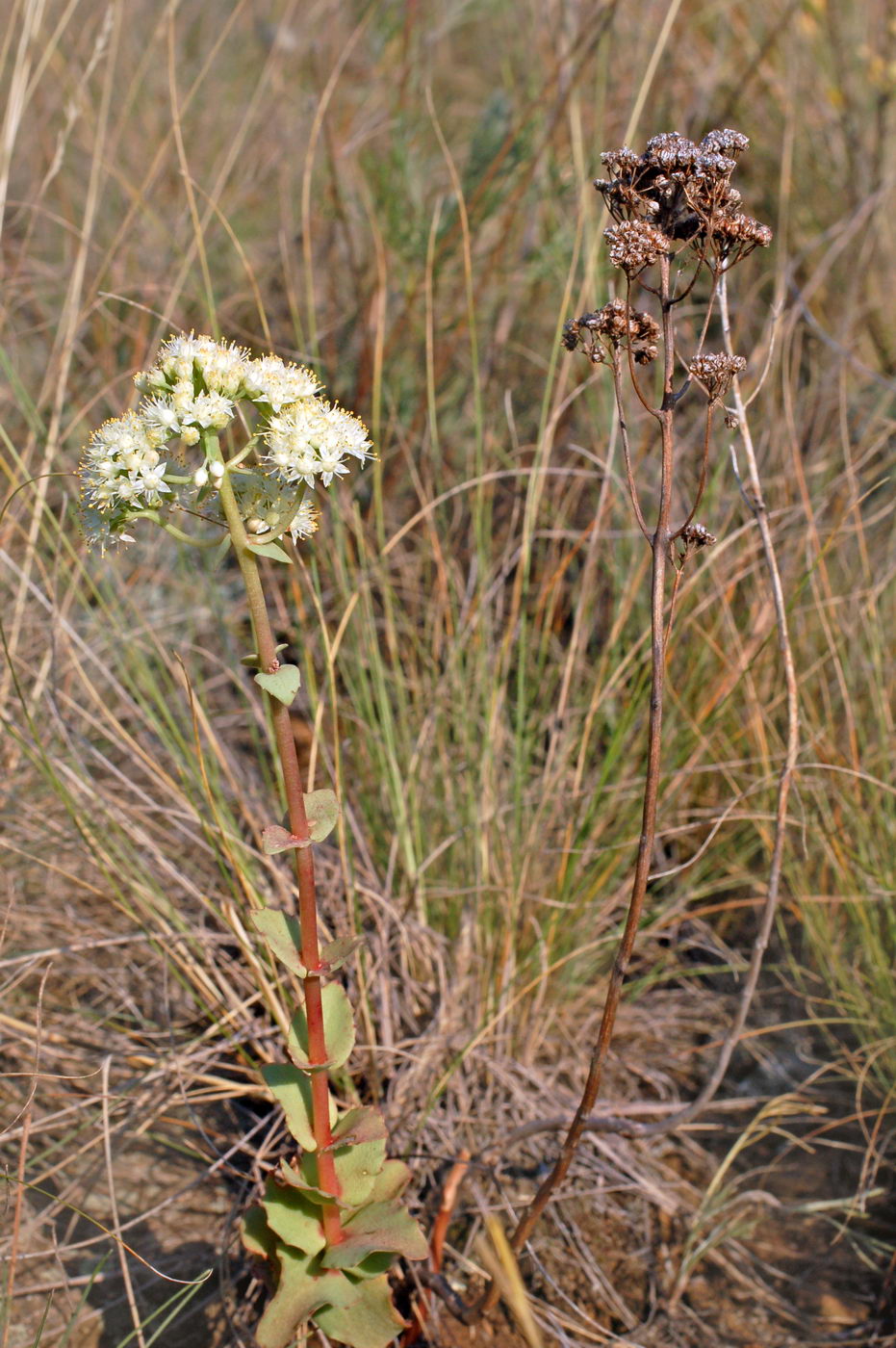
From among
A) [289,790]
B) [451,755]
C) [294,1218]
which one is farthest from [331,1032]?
[451,755]

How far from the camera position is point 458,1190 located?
180 cm

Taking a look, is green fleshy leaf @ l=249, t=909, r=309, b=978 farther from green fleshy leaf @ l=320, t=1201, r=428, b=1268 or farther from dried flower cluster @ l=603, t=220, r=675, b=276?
dried flower cluster @ l=603, t=220, r=675, b=276

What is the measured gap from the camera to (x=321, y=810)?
123cm

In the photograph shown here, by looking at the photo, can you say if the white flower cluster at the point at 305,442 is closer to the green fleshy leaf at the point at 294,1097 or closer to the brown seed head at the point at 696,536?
the brown seed head at the point at 696,536

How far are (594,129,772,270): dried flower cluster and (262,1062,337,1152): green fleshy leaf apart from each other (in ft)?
3.31

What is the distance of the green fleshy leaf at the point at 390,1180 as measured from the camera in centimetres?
143

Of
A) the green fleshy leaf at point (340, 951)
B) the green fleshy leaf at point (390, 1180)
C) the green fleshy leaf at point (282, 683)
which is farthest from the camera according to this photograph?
the green fleshy leaf at point (390, 1180)

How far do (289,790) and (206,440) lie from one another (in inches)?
14.4

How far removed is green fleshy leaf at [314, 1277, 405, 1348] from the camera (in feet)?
4.37

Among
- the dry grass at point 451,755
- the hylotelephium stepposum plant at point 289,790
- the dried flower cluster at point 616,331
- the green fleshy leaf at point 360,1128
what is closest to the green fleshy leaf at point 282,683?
the hylotelephium stepposum plant at point 289,790

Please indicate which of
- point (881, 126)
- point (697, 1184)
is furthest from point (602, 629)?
point (881, 126)

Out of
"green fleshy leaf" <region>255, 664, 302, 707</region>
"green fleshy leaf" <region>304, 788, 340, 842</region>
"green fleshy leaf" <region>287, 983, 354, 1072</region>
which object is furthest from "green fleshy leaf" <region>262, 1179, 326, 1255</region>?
"green fleshy leaf" <region>255, 664, 302, 707</region>

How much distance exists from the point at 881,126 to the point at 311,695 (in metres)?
2.52

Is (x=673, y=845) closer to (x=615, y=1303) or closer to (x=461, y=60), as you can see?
(x=615, y=1303)
